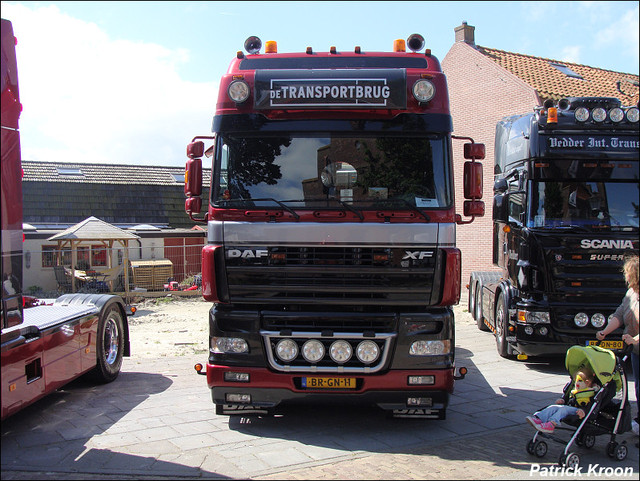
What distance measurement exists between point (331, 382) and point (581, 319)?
14.6 ft

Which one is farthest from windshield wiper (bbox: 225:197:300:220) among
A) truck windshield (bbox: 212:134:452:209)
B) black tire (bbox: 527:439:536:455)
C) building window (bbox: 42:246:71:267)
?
building window (bbox: 42:246:71:267)

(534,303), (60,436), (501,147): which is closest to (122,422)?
(60,436)

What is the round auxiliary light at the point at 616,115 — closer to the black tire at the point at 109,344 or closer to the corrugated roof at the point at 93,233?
the black tire at the point at 109,344

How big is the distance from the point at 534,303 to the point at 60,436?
20.4 ft

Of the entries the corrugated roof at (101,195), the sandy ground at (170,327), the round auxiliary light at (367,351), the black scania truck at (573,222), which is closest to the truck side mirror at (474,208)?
the round auxiliary light at (367,351)

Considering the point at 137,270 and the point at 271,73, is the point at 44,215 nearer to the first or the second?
the point at 137,270

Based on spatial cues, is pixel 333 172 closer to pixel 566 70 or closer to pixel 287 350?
pixel 287 350

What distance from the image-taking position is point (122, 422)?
20.4 ft

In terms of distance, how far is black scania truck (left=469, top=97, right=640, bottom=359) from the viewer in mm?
8273

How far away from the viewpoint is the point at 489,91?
61.4 feet

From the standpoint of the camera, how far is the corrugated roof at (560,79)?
17953mm

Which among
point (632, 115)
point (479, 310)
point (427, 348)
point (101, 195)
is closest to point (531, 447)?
point (427, 348)

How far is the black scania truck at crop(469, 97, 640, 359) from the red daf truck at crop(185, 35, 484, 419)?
10.1ft

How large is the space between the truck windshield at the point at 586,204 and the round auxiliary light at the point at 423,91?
3406 mm
